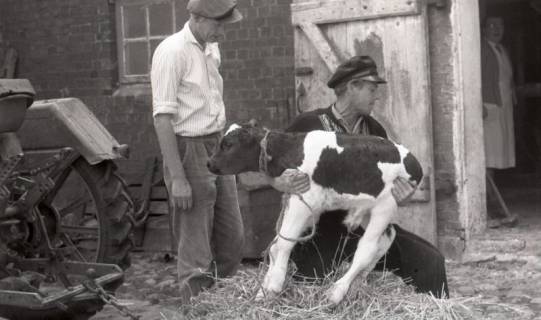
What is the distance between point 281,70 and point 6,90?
3880 mm

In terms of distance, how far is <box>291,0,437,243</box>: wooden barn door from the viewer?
7102mm

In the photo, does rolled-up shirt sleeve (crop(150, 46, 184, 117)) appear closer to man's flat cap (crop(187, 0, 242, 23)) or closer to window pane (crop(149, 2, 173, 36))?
man's flat cap (crop(187, 0, 242, 23))

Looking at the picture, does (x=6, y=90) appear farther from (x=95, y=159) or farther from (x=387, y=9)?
(x=387, y=9)

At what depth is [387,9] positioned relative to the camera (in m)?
7.14

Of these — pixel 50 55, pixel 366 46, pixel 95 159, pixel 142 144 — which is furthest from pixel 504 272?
pixel 50 55

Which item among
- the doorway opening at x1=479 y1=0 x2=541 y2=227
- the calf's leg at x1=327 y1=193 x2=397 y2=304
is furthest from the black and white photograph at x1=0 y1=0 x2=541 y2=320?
the doorway opening at x1=479 y1=0 x2=541 y2=227

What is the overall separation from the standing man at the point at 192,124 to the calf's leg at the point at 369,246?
98cm

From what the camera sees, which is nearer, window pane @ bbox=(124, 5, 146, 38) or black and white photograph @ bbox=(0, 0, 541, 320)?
black and white photograph @ bbox=(0, 0, 541, 320)

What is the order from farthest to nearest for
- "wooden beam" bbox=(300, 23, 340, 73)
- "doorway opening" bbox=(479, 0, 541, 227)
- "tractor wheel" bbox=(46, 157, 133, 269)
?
"doorway opening" bbox=(479, 0, 541, 227), "wooden beam" bbox=(300, 23, 340, 73), "tractor wheel" bbox=(46, 157, 133, 269)

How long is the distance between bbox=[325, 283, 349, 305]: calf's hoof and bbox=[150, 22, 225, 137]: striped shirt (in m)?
1.30

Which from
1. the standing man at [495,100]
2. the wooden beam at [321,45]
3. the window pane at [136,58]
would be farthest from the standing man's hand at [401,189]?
the window pane at [136,58]

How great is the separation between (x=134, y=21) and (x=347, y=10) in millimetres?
2755

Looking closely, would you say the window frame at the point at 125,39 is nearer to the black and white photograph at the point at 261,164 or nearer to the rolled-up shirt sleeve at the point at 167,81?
the black and white photograph at the point at 261,164

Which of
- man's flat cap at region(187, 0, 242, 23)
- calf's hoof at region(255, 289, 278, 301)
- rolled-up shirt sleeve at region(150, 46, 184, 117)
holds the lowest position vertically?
calf's hoof at region(255, 289, 278, 301)
